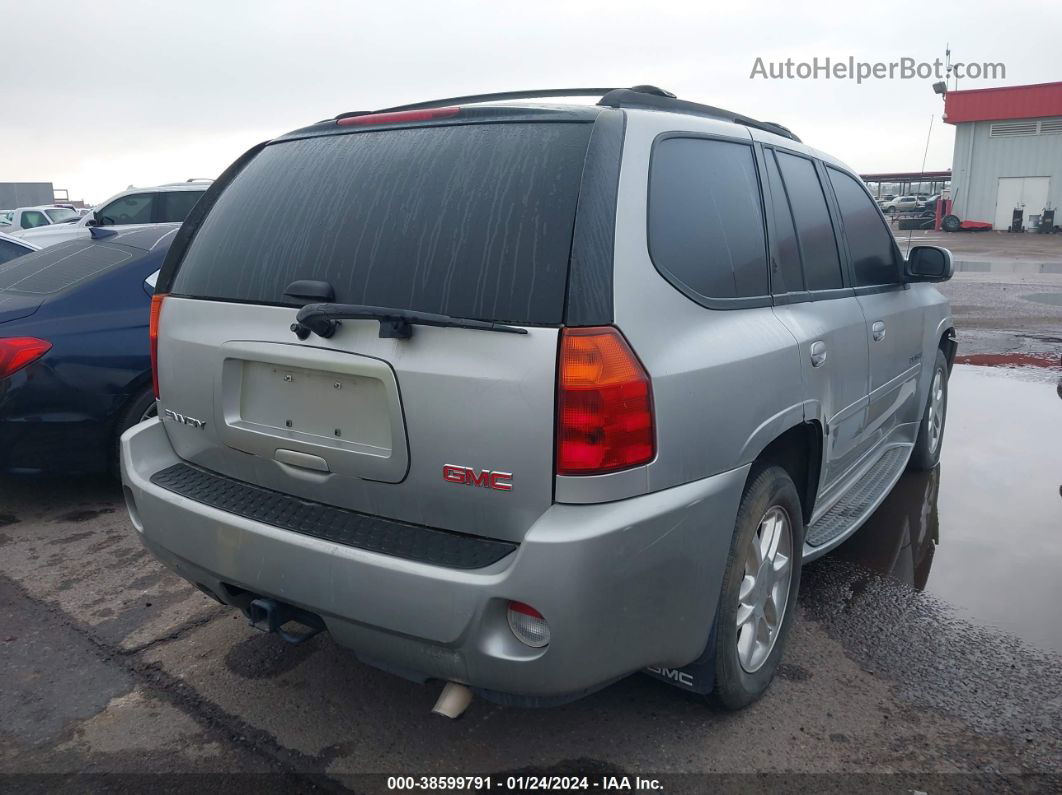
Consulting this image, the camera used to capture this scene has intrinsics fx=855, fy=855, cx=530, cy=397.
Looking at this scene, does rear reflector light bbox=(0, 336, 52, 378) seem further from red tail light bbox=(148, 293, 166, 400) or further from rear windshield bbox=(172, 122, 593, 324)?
rear windshield bbox=(172, 122, 593, 324)

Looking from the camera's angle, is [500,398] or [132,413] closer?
[500,398]

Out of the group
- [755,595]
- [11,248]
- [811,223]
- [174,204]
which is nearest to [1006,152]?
[174,204]

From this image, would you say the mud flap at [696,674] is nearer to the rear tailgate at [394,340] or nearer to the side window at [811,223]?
the rear tailgate at [394,340]

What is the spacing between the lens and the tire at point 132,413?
14.6 ft

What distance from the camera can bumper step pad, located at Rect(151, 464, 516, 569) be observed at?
2127 millimetres

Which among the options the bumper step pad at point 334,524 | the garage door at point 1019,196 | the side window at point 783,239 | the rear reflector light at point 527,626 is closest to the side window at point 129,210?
the bumper step pad at point 334,524

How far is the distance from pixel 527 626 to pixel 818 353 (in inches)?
59.3

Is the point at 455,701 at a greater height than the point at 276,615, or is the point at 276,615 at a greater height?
the point at 276,615

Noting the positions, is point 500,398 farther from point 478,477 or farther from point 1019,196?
point 1019,196

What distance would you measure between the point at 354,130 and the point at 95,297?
2508 mm

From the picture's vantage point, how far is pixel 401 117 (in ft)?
8.66

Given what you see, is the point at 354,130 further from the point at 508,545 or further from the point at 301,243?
the point at 508,545

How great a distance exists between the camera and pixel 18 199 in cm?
4244

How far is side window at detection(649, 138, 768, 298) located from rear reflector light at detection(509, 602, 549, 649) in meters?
0.95
